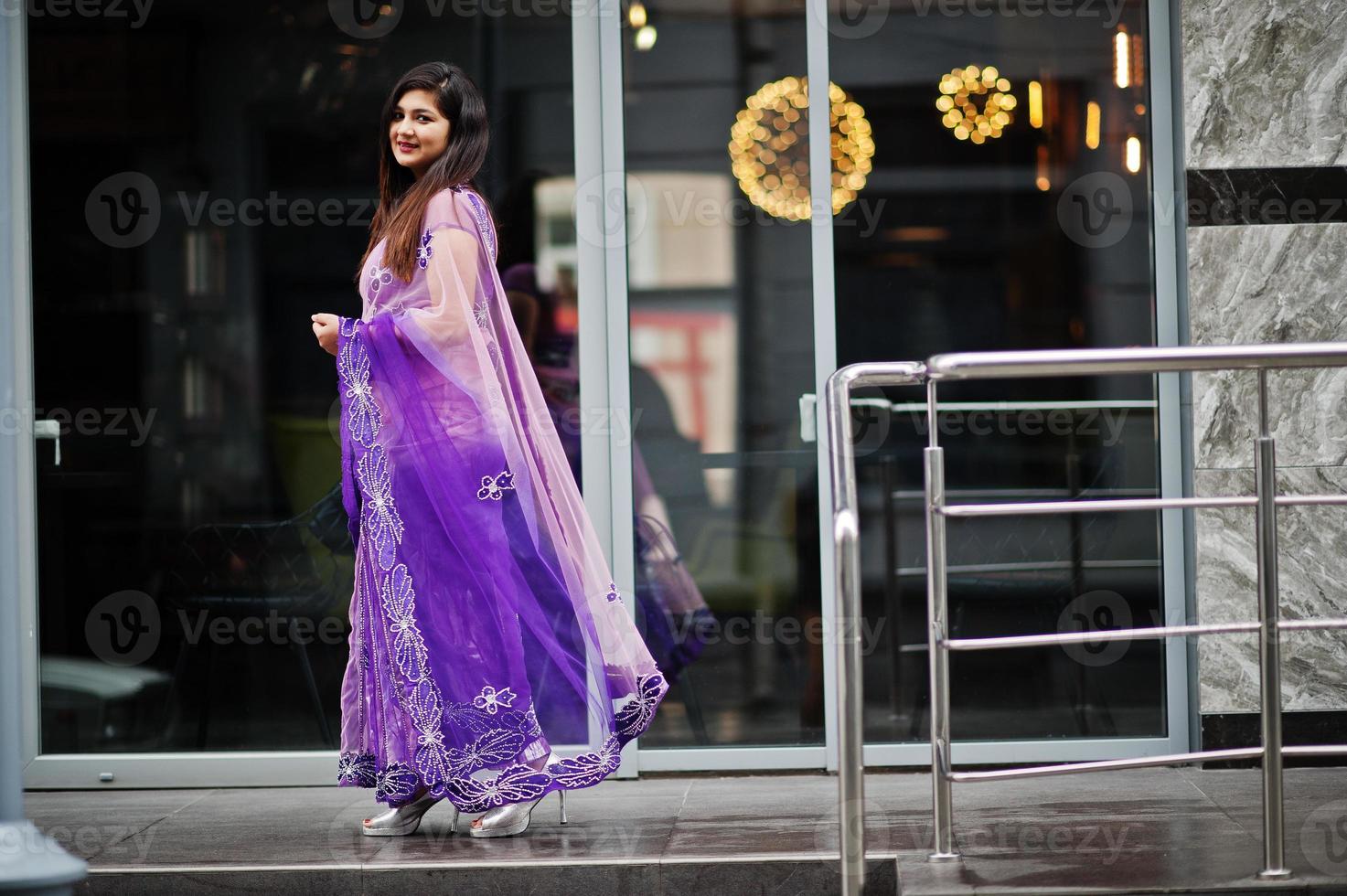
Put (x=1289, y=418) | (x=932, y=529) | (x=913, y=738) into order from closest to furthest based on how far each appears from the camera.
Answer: (x=932, y=529) → (x=1289, y=418) → (x=913, y=738)

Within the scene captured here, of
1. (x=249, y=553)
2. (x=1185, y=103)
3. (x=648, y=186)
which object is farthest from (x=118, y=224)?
(x=1185, y=103)

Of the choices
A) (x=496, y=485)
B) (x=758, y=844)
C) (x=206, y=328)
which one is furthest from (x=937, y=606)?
(x=206, y=328)

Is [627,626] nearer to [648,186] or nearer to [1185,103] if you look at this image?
[648,186]

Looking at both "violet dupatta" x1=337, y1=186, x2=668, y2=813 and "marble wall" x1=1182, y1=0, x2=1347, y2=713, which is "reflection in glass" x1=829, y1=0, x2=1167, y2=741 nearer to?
"marble wall" x1=1182, y1=0, x2=1347, y2=713

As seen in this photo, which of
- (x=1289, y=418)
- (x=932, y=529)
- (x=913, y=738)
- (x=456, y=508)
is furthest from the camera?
(x=913, y=738)

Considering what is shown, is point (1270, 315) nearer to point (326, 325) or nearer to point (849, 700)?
point (849, 700)

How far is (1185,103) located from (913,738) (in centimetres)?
177

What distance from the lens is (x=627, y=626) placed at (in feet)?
9.53

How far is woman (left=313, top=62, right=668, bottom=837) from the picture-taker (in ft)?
9.05

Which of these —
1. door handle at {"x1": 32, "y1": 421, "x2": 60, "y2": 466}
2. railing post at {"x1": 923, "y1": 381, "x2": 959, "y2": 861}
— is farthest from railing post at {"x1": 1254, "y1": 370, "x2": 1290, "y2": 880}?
door handle at {"x1": 32, "y1": 421, "x2": 60, "y2": 466}

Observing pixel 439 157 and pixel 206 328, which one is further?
pixel 206 328

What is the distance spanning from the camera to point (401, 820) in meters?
2.90

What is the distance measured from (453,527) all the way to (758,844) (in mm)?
882

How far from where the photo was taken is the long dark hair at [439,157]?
2791 millimetres
